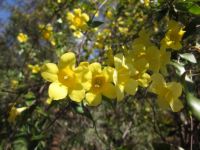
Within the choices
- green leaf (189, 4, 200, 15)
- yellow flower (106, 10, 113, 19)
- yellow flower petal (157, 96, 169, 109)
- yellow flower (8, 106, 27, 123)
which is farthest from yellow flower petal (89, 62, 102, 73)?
yellow flower (106, 10, 113, 19)

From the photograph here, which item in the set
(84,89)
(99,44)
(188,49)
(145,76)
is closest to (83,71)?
(84,89)

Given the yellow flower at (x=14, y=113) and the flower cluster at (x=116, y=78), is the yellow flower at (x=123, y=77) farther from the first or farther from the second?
the yellow flower at (x=14, y=113)

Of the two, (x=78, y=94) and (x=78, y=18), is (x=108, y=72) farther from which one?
(x=78, y=18)

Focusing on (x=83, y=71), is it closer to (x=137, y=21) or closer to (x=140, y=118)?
(x=137, y=21)

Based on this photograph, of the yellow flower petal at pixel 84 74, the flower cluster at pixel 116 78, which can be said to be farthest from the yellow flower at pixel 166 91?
the yellow flower petal at pixel 84 74

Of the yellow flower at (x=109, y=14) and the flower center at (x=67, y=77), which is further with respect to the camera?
the yellow flower at (x=109, y=14)

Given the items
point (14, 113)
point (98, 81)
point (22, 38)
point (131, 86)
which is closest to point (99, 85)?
point (98, 81)
